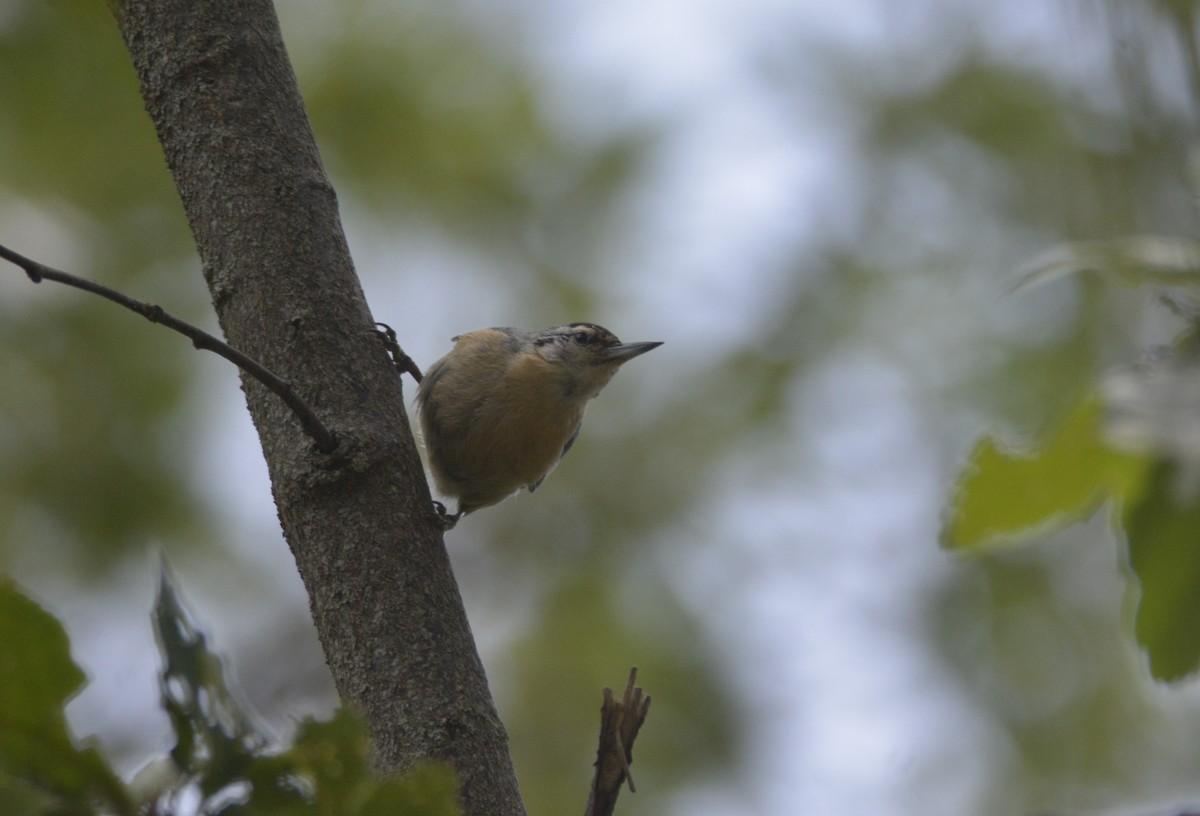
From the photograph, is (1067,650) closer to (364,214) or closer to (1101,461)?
(364,214)

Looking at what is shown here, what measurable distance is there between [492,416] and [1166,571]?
380cm

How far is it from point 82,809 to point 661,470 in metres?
6.84

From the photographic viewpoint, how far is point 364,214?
703cm

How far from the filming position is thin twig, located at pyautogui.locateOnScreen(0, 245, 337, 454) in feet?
5.42

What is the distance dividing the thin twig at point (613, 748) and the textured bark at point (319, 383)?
324mm

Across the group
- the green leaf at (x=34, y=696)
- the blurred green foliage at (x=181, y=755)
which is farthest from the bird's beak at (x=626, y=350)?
the green leaf at (x=34, y=696)

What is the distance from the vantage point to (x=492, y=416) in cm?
459

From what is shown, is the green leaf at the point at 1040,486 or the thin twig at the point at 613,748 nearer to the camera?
Answer: the green leaf at the point at 1040,486

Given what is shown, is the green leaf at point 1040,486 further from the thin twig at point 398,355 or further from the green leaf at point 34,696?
the thin twig at point 398,355

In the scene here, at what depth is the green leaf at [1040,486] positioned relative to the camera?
34.0 inches

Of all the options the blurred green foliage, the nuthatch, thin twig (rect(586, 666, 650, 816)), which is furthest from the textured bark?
the nuthatch

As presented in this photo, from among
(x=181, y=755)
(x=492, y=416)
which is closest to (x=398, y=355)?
(x=492, y=416)

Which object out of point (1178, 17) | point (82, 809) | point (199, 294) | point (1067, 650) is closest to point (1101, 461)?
point (1178, 17)

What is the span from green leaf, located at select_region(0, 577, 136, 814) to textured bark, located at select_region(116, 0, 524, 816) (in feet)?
3.70
